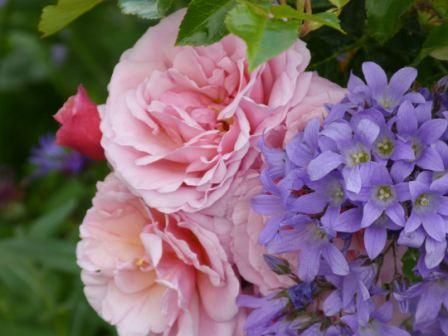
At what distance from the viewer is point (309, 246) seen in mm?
586

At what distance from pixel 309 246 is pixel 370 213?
2.1 inches

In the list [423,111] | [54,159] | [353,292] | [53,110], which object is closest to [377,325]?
[353,292]

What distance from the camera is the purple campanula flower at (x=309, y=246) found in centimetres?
58

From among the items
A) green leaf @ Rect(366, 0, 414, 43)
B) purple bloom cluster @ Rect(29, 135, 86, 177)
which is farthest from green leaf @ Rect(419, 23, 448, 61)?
purple bloom cluster @ Rect(29, 135, 86, 177)

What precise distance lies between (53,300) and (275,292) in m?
0.62

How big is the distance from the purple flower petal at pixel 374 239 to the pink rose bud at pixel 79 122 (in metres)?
0.23

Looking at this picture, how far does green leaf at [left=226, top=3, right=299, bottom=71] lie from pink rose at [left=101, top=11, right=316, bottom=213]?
101 millimetres

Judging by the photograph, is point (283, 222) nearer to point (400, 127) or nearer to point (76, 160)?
point (400, 127)

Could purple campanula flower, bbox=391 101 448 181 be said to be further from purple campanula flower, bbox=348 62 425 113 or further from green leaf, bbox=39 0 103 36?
green leaf, bbox=39 0 103 36

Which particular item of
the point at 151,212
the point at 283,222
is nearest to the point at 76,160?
the point at 151,212

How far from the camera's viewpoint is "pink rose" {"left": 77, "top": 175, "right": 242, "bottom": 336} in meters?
0.65

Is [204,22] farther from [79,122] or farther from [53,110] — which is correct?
[53,110]

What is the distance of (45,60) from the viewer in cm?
166

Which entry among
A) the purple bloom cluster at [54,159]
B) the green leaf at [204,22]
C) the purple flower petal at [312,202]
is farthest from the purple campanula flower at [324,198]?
the purple bloom cluster at [54,159]
